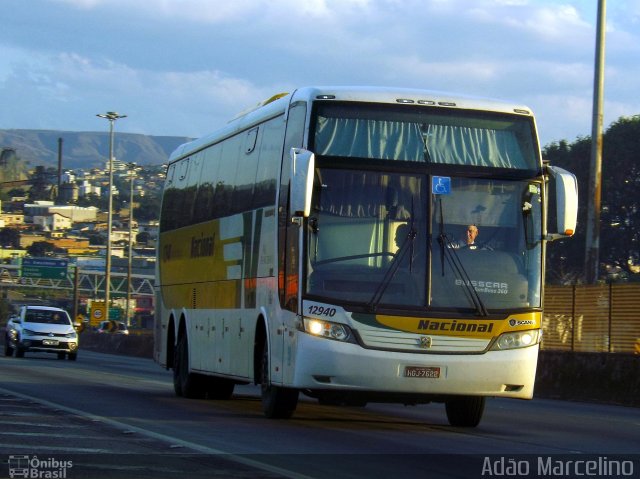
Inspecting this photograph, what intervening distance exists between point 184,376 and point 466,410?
6581 mm

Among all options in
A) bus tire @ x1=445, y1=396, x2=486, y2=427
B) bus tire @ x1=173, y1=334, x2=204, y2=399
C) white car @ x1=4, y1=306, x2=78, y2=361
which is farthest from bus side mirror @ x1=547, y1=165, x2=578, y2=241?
white car @ x1=4, y1=306, x2=78, y2=361

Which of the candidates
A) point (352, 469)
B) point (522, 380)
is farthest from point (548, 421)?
point (352, 469)

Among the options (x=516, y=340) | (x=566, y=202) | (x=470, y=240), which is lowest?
(x=516, y=340)

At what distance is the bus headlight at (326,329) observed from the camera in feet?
46.5

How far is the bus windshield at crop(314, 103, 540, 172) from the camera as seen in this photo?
14.7 m

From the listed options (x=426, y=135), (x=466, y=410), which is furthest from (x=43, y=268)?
(x=426, y=135)

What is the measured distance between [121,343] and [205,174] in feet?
109

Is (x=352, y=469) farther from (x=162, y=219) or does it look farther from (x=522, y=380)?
(x=162, y=219)

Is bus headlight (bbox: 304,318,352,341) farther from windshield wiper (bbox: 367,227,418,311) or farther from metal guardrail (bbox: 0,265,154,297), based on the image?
metal guardrail (bbox: 0,265,154,297)

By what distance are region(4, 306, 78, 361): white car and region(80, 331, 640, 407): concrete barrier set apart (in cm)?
1721

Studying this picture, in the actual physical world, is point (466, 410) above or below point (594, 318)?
below

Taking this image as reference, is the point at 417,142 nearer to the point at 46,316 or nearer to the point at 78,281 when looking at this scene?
the point at 46,316

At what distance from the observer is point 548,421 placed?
58.2 feet

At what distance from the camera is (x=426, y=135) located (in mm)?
14906
